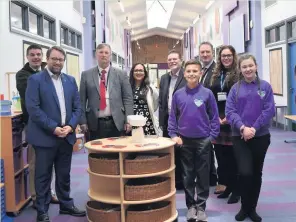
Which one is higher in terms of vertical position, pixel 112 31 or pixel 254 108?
pixel 112 31

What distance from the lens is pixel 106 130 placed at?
11.0 feet

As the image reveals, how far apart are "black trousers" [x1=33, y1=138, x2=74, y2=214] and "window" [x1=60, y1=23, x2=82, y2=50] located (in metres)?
5.28

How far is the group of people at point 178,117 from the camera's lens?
2969mm

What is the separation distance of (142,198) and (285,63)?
21.3ft

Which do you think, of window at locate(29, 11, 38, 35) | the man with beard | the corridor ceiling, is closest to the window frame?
window at locate(29, 11, 38, 35)

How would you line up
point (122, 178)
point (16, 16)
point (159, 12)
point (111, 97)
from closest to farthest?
1. point (122, 178)
2. point (111, 97)
3. point (16, 16)
4. point (159, 12)

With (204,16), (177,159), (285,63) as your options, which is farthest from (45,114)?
(204,16)

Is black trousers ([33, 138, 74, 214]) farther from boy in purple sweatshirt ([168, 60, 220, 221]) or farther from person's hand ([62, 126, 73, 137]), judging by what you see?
boy in purple sweatshirt ([168, 60, 220, 221])

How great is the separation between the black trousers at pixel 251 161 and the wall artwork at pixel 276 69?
599 centimetres

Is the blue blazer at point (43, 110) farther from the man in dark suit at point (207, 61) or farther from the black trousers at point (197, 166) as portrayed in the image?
the man in dark suit at point (207, 61)

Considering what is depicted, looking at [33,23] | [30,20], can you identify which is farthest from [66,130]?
[33,23]

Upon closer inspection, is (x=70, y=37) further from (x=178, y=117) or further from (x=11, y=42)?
(x=178, y=117)

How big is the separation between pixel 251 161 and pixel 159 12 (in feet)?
57.1

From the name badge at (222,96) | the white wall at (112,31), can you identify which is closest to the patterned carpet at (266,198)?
the name badge at (222,96)
